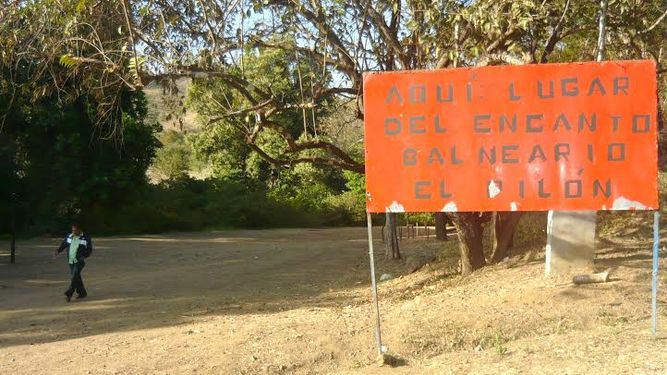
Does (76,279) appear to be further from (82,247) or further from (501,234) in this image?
(501,234)

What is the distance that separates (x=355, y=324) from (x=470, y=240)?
356 centimetres

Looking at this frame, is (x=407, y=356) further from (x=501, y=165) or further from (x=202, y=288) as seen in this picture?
(x=202, y=288)

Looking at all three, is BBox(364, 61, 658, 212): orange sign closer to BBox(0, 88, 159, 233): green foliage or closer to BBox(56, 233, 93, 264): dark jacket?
BBox(56, 233, 93, 264): dark jacket

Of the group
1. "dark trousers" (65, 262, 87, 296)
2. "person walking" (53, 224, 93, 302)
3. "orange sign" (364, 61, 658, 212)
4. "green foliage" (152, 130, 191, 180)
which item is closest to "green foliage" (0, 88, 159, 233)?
"person walking" (53, 224, 93, 302)

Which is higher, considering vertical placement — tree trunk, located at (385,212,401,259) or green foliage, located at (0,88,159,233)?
green foliage, located at (0,88,159,233)

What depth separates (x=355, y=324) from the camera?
26.7 feet

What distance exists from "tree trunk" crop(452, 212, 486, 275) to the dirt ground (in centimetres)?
38

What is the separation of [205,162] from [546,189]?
3488cm

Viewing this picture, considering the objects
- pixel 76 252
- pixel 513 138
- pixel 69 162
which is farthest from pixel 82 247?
pixel 69 162

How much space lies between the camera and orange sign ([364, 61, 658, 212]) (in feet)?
20.8

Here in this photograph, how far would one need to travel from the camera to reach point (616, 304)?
24.8ft

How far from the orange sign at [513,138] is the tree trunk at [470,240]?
4.39m

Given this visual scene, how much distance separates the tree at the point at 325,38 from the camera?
998cm

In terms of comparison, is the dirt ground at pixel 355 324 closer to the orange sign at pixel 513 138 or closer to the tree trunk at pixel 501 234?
the tree trunk at pixel 501 234
